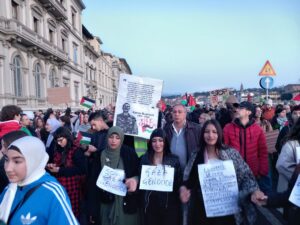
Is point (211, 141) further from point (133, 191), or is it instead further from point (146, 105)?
point (146, 105)

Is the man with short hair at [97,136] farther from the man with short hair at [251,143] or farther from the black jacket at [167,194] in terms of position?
the man with short hair at [251,143]

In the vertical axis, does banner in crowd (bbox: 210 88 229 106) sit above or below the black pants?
above

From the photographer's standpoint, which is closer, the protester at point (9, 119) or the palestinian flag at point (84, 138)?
the protester at point (9, 119)

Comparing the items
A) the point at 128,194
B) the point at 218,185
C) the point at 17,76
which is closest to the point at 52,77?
the point at 17,76

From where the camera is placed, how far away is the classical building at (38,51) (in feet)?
61.9

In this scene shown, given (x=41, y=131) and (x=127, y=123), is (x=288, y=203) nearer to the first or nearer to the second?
(x=127, y=123)

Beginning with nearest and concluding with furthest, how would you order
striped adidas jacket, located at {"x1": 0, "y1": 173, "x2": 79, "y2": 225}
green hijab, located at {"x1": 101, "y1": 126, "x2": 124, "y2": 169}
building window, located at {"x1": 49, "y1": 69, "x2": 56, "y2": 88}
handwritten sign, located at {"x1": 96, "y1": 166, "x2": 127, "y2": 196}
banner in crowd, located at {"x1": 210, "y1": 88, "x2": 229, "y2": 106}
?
striped adidas jacket, located at {"x1": 0, "y1": 173, "x2": 79, "y2": 225}, handwritten sign, located at {"x1": 96, "y1": 166, "x2": 127, "y2": 196}, green hijab, located at {"x1": 101, "y1": 126, "x2": 124, "y2": 169}, banner in crowd, located at {"x1": 210, "y1": 88, "x2": 229, "y2": 106}, building window, located at {"x1": 49, "y1": 69, "x2": 56, "y2": 88}

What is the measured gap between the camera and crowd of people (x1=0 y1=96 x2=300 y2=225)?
5.77 feet

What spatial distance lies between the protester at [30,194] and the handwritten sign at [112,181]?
126cm

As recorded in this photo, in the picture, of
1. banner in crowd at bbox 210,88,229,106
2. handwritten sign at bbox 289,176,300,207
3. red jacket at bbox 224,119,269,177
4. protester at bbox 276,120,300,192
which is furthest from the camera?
banner in crowd at bbox 210,88,229,106

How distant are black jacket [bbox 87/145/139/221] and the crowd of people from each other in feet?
0.04

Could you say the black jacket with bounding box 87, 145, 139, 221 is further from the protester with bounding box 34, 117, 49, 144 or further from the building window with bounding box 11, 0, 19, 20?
the building window with bounding box 11, 0, 19, 20

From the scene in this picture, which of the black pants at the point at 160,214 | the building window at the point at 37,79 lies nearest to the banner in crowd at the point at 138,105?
the black pants at the point at 160,214

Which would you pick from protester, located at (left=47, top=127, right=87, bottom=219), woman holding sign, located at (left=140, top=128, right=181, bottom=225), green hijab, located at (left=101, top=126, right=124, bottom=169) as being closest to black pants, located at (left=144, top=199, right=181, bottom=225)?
woman holding sign, located at (left=140, top=128, right=181, bottom=225)
